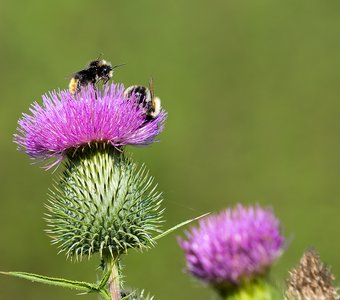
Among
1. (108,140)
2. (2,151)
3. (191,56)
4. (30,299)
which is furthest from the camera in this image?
(191,56)

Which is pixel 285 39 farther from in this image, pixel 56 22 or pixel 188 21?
pixel 56 22

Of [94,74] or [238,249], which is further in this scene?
[94,74]

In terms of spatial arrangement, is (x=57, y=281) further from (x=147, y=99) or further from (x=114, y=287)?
(x=147, y=99)

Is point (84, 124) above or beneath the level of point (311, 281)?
above

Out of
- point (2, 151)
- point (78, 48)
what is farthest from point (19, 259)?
point (78, 48)

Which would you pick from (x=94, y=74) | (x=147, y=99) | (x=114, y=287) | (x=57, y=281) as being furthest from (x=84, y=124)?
(x=57, y=281)

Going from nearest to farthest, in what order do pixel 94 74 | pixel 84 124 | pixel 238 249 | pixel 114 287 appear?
pixel 238 249 < pixel 114 287 < pixel 84 124 < pixel 94 74

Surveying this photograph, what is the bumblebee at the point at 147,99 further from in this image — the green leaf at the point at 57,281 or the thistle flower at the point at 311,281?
the thistle flower at the point at 311,281

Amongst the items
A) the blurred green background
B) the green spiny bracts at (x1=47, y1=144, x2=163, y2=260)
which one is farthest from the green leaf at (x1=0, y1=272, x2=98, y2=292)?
the blurred green background
